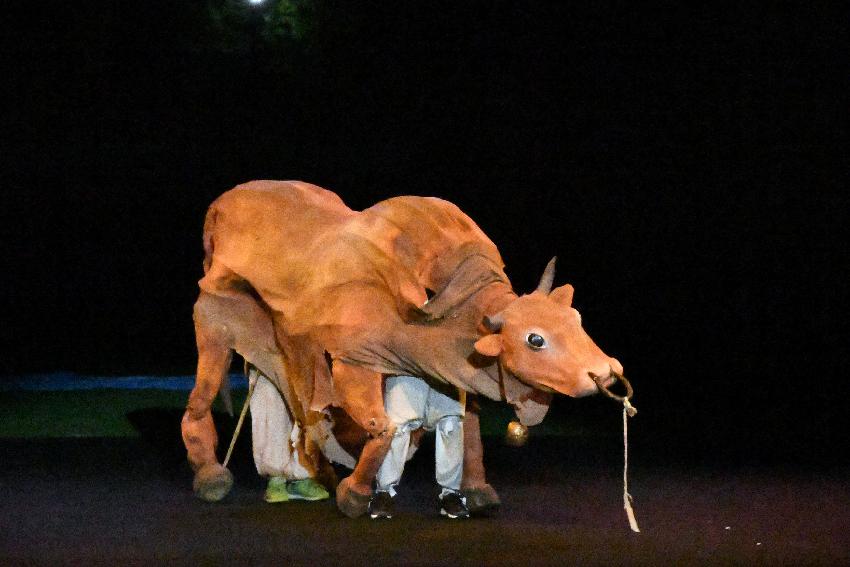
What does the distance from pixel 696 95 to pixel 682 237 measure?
862 millimetres

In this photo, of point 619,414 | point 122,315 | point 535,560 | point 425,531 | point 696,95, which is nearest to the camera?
point 535,560

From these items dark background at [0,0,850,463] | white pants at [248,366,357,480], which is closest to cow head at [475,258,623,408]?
white pants at [248,366,357,480]

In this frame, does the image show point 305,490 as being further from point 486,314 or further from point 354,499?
point 486,314

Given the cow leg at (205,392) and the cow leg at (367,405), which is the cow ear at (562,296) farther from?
the cow leg at (205,392)

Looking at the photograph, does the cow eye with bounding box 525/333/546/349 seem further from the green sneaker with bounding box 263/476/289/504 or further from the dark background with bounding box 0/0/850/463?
the dark background with bounding box 0/0/850/463

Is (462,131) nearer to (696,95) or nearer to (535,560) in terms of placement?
(696,95)

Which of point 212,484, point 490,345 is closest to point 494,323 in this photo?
point 490,345

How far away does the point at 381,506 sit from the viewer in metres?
5.40

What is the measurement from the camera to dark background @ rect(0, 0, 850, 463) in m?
8.16

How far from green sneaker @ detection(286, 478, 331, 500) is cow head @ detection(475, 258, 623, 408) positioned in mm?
1396

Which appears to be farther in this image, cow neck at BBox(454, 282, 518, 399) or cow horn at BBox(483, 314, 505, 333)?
cow neck at BBox(454, 282, 518, 399)

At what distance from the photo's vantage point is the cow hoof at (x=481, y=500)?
5434 millimetres

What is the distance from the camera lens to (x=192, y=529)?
5180mm

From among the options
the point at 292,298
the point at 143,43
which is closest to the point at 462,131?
the point at 143,43
